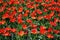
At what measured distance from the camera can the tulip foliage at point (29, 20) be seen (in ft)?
12.3

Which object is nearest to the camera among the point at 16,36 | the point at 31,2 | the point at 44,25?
the point at 16,36

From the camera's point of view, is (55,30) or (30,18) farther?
(30,18)

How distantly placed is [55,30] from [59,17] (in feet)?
1.63

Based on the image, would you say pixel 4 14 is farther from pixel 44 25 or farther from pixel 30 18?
pixel 44 25

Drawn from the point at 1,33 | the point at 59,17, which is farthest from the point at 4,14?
the point at 59,17

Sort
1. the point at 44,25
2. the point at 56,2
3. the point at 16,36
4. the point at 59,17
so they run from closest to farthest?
1. the point at 16,36
2. the point at 44,25
3. the point at 59,17
4. the point at 56,2

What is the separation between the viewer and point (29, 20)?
3.96 meters

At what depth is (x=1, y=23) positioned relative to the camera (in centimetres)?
394

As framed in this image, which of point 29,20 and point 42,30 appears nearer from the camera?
point 42,30

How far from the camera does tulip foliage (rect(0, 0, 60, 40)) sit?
Result: 12.3 feet

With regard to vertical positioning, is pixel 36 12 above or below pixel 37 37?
above

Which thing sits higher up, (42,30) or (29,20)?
(29,20)

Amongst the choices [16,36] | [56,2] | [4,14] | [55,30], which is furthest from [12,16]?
[56,2]

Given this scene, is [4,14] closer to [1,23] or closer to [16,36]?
[1,23]
